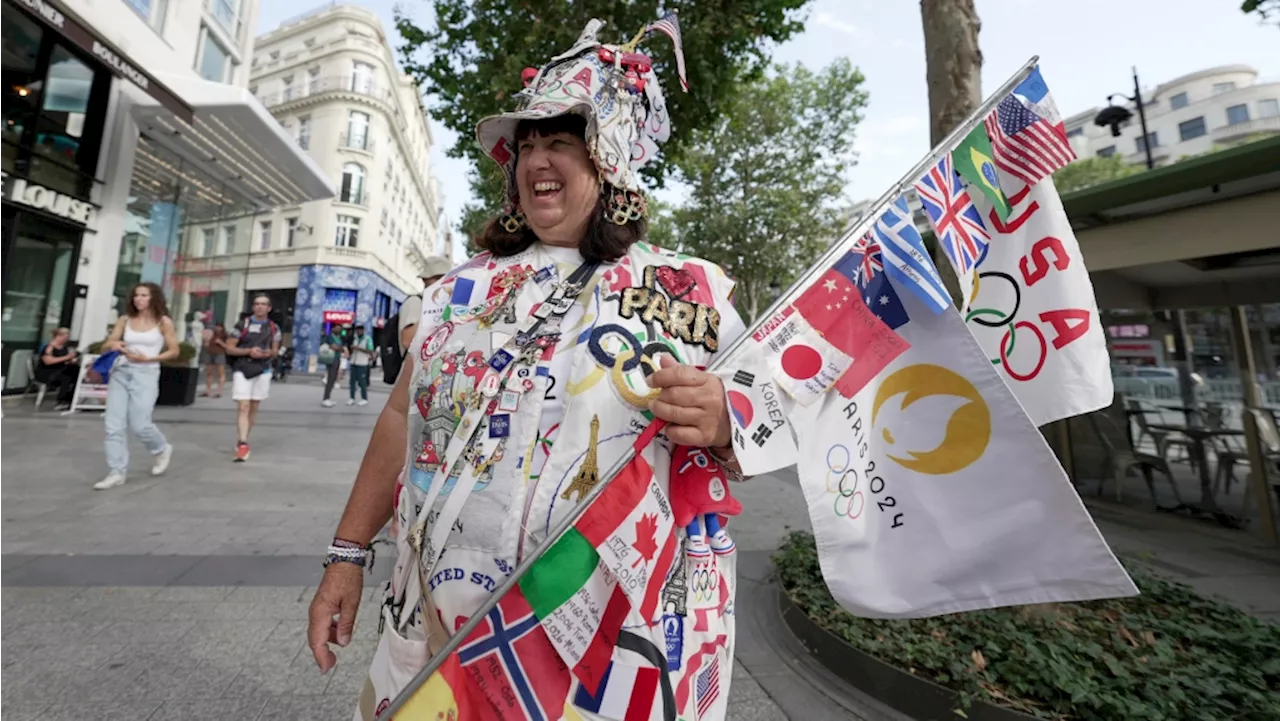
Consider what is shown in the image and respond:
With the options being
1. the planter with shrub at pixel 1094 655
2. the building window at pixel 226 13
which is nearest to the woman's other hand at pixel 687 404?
the planter with shrub at pixel 1094 655

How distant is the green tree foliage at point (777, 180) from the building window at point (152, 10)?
13.6 meters

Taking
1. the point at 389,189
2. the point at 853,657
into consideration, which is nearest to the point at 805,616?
the point at 853,657

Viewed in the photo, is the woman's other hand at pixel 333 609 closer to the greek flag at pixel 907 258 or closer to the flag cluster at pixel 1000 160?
the greek flag at pixel 907 258

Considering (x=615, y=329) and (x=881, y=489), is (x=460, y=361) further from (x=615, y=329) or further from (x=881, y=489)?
(x=881, y=489)

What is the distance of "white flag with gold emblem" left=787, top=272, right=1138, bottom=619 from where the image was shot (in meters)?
1.17

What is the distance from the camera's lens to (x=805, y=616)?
2.99m

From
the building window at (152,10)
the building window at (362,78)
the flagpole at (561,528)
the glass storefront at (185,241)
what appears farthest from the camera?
the building window at (362,78)

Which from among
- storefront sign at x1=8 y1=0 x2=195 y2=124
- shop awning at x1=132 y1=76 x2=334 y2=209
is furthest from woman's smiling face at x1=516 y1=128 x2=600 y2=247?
shop awning at x1=132 y1=76 x2=334 y2=209

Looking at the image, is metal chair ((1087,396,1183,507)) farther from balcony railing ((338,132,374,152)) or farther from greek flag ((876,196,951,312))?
balcony railing ((338,132,374,152))

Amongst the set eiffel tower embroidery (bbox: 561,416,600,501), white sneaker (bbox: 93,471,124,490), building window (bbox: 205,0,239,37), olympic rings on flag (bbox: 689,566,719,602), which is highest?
building window (bbox: 205,0,239,37)

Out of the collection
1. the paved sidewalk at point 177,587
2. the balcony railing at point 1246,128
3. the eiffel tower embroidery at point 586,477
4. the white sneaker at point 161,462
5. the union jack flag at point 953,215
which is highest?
the balcony railing at point 1246,128

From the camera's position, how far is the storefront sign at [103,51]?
8297 mm

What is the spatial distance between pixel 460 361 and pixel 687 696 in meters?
0.82

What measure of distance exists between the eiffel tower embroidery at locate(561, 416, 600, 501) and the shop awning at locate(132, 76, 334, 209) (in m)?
13.0
